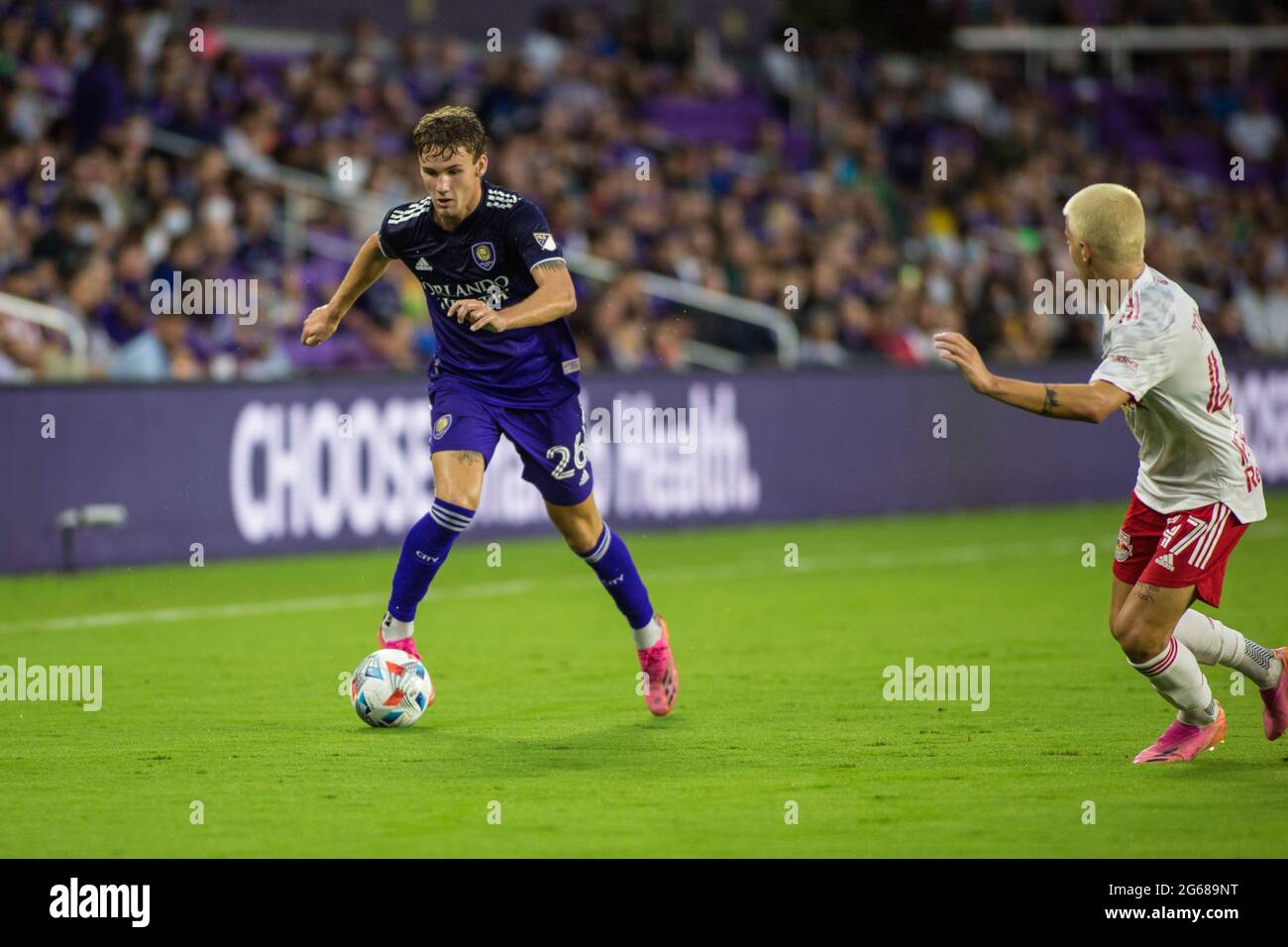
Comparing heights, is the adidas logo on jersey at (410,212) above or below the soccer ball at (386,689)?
above

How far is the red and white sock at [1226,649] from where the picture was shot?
726cm

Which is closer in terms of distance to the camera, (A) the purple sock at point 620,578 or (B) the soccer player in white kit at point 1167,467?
(B) the soccer player in white kit at point 1167,467

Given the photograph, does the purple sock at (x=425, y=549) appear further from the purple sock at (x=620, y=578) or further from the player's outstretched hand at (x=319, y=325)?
the player's outstretched hand at (x=319, y=325)

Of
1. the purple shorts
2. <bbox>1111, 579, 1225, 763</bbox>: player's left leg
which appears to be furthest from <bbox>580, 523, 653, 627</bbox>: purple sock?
<bbox>1111, 579, 1225, 763</bbox>: player's left leg

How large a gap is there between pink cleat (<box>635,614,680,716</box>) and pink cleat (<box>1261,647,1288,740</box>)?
7.93ft

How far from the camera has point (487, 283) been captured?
8.23 meters

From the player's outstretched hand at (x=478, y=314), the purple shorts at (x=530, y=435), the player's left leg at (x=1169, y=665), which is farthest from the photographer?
the purple shorts at (x=530, y=435)

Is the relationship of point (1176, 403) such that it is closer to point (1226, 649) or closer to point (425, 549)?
point (1226, 649)

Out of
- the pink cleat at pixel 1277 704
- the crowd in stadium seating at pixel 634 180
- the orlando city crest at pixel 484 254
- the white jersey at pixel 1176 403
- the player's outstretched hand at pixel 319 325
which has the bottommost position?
the pink cleat at pixel 1277 704

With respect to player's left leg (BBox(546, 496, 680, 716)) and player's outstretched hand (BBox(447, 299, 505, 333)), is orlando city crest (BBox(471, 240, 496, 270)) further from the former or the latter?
player's left leg (BBox(546, 496, 680, 716))

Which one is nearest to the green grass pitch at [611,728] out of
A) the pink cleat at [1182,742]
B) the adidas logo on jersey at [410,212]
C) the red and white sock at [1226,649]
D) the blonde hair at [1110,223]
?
the pink cleat at [1182,742]

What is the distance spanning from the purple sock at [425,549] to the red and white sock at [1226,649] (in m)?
2.82

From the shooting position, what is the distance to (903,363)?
782 inches

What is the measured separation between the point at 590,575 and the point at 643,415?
2.78 meters
